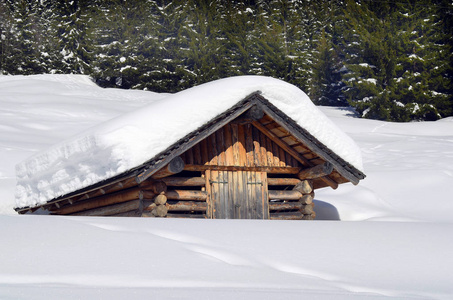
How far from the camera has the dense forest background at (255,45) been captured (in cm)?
3591

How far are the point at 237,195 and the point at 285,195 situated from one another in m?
1.28

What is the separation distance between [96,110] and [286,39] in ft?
59.5

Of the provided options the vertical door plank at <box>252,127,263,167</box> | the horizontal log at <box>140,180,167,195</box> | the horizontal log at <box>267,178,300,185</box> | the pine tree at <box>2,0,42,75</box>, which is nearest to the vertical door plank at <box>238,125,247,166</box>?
the vertical door plank at <box>252,127,263,167</box>

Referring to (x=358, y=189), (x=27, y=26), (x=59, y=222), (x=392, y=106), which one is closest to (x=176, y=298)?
(x=59, y=222)

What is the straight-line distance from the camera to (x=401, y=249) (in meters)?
6.36

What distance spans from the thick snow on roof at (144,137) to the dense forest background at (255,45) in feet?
83.5

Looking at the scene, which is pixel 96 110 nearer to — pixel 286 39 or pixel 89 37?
pixel 89 37

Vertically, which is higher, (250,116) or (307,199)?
(250,116)

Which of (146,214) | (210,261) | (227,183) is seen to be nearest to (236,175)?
(227,183)

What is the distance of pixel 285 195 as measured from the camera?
12.1 m

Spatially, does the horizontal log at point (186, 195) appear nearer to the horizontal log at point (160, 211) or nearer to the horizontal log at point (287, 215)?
the horizontal log at point (160, 211)

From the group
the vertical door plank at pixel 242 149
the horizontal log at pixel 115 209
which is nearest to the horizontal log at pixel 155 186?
the horizontal log at pixel 115 209

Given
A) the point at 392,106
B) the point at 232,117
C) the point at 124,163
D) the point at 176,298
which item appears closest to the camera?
the point at 176,298

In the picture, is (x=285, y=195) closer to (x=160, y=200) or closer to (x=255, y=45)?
(x=160, y=200)
